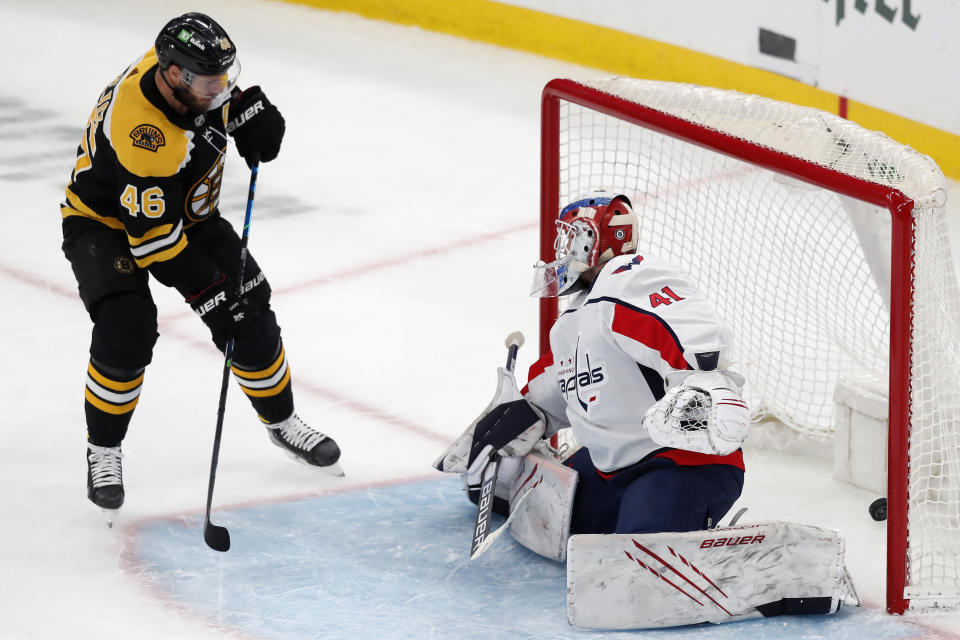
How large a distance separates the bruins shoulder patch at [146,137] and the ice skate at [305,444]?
0.80 meters

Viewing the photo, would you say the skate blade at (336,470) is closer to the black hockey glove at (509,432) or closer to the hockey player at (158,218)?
the hockey player at (158,218)

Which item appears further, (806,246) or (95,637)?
(806,246)

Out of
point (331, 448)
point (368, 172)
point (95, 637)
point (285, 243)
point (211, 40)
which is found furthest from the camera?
point (368, 172)

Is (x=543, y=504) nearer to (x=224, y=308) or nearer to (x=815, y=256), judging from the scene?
(x=224, y=308)

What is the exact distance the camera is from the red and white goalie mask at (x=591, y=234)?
3039 mm

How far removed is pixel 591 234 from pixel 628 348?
255 millimetres

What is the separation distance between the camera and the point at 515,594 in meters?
3.05

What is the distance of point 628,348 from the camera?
9.55ft

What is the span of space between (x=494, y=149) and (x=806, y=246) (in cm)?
259

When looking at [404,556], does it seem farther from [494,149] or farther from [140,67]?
[494,149]

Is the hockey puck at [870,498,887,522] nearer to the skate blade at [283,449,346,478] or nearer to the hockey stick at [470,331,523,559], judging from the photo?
the hockey stick at [470,331,523,559]

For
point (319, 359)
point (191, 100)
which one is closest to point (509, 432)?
point (191, 100)

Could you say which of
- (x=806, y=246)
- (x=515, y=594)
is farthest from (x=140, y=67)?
(x=806, y=246)

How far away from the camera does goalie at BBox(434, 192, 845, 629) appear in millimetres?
2797
